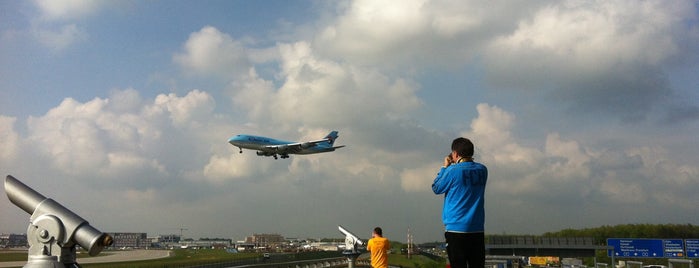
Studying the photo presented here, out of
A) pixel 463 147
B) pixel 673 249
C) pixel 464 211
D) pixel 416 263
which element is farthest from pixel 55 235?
pixel 416 263

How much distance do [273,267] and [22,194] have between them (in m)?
41.2

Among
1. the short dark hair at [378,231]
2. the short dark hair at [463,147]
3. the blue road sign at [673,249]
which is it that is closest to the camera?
the short dark hair at [463,147]

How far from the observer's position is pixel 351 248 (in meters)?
11.1

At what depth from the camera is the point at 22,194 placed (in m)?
4.77

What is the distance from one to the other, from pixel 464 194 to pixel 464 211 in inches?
7.3

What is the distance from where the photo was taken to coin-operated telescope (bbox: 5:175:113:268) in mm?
4504

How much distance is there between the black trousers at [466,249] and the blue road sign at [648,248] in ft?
150

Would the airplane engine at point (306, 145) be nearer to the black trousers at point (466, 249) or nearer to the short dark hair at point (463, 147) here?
the short dark hair at point (463, 147)

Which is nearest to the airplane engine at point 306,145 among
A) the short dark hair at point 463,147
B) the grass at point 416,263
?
the grass at point 416,263

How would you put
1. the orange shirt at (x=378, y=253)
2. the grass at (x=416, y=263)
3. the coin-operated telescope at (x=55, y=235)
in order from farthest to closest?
the grass at (x=416, y=263)
the orange shirt at (x=378, y=253)
the coin-operated telescope at (x=55, y=235)

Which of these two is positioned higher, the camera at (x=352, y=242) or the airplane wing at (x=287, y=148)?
Answer: the airplane wing at (x=287, y=148)

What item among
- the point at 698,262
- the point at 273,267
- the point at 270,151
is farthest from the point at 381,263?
the point at 698,262

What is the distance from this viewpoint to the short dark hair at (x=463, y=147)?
612 cm

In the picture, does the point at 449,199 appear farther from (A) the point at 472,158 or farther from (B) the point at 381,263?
(B) the point at 381,263
